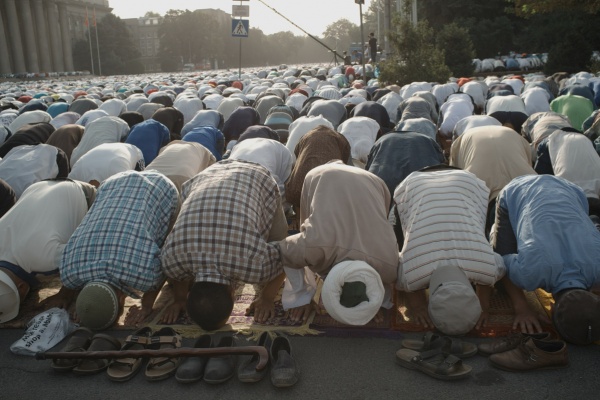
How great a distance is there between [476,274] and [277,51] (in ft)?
264

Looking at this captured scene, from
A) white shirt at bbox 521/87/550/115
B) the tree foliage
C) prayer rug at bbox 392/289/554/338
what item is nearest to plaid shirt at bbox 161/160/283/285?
prayer rug at bbox 392/289/554/338

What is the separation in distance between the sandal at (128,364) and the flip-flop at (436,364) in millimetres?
1353

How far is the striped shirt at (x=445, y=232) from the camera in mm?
3236

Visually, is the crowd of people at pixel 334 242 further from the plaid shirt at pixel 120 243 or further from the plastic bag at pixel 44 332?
the plastic bag at pixel 44 332

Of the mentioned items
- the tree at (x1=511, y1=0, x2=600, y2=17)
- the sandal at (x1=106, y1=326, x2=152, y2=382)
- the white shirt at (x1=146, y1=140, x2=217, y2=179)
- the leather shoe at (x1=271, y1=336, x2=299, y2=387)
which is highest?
the tree at (x1=511, y1=0, x2=600, y2=17)

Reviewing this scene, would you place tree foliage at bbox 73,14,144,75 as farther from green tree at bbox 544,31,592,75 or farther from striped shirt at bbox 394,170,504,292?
striped shirt at bbox 394,170,504,292

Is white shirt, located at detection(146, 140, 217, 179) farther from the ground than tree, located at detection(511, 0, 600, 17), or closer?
closer

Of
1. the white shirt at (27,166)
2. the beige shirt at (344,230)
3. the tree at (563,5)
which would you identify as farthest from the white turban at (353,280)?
the tree at (563,5)

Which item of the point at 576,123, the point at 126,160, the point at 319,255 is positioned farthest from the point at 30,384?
the point at 576,123

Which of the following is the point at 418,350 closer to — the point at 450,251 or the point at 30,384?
the point at 450,251

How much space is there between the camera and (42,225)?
3.81m

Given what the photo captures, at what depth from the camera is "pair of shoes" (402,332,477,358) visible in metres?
2.97

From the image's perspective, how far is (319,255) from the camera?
333 centimetres

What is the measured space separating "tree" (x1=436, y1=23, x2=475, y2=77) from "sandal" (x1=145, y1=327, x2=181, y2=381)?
54.0 ft
